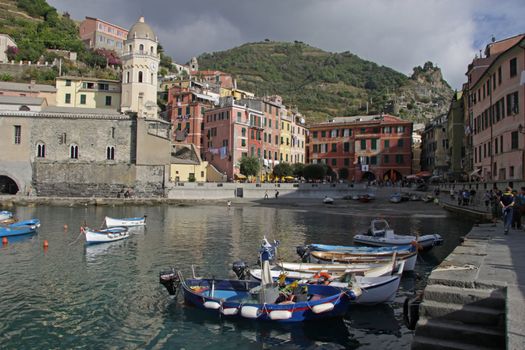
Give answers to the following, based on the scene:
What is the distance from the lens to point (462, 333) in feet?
24.5

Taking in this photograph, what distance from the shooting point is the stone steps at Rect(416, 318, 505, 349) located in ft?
23.5

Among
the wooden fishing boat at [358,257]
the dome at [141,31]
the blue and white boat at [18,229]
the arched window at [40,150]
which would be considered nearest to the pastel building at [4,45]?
the dome at [141,31]

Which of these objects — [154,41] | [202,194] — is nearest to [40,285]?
[202,194]

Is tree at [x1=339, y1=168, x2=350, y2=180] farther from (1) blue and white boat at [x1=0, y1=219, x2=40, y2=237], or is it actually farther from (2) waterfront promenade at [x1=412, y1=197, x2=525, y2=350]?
(2) waterfront promenade at [x1=412, y1=197, x2=525, y2=350]

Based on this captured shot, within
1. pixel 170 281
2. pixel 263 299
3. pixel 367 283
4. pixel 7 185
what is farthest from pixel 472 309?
pixel 7 185

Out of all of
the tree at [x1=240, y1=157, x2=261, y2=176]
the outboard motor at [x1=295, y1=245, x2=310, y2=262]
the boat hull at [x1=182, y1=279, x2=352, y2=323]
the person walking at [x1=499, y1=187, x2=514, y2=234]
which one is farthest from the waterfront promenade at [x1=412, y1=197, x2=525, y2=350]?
the tree at [x1=240, y1=157, x2=261, y2=176]

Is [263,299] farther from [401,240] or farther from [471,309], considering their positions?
[401,240]

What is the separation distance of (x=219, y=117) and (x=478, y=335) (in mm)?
68321

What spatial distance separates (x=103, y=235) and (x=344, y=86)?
157 m

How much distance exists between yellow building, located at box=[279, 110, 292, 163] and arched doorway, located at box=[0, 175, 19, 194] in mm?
46230

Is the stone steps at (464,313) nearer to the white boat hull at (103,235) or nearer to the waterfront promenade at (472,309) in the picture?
the waterfront promenade at (472,309)

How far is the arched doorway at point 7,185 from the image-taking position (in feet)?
214

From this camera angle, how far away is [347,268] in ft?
53.3

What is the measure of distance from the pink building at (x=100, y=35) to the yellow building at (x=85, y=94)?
45251mm
